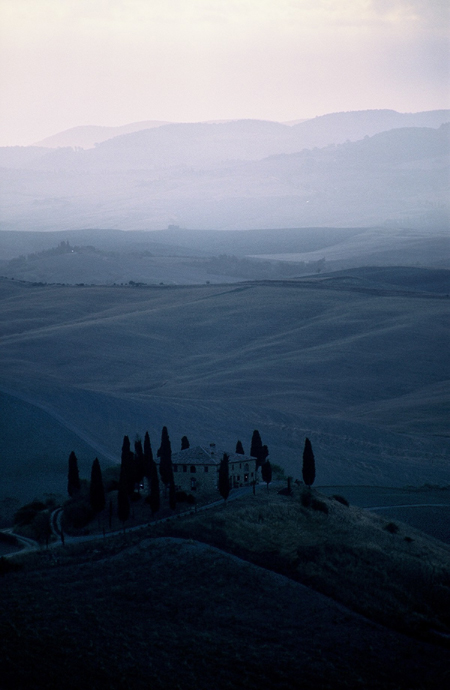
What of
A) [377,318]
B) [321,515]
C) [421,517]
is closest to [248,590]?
[321,515]

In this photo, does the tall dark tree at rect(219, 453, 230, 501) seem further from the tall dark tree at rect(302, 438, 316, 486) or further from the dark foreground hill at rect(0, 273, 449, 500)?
the dark foreground hill at rect(0, 273, 449, 500)

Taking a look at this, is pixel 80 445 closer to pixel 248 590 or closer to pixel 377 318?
pixel 248 590

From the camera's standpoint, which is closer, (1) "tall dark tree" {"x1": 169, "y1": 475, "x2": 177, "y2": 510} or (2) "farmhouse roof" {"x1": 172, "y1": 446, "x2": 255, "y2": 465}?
(1) "tall dark tree" {"x1": 169, "y1": 475, "x2": 177, "y2": 510}

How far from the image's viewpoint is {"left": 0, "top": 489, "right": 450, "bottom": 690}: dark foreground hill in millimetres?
18969

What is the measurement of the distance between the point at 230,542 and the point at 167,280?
15346cm

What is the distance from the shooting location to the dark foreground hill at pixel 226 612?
747 inches

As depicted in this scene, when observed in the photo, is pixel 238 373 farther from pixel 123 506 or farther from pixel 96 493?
pixel 123 506

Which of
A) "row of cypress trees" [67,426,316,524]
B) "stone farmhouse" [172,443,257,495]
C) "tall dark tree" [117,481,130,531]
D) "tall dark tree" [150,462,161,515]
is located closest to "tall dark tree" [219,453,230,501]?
"row of cypress trees" [67,426,316,524]

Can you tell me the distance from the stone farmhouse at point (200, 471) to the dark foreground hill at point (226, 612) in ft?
22.2

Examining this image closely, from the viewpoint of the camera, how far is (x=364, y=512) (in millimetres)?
34781

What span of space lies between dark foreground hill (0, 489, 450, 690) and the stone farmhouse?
675 centimetres

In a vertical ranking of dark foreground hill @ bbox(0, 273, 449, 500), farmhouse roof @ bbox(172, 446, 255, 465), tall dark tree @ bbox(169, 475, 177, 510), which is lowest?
dark foreground hill @ bbox(0, 273, 449, 500)

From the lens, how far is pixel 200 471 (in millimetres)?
35438

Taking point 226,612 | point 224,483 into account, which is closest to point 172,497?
point 224,483
